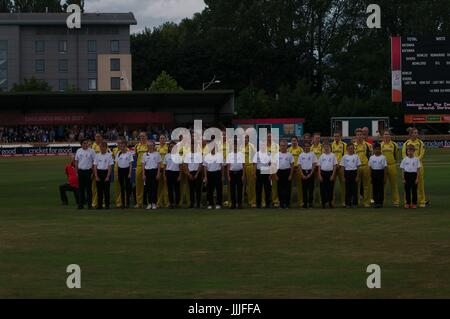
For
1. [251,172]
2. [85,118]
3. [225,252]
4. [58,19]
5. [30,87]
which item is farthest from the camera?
[58,19]

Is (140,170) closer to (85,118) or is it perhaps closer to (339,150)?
(339,150)

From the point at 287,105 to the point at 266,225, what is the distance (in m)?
58.5

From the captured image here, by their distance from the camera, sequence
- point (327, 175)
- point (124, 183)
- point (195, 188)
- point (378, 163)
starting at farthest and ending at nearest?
point (195, 188), point (124, 183), point (327, 175), point (378, 163)

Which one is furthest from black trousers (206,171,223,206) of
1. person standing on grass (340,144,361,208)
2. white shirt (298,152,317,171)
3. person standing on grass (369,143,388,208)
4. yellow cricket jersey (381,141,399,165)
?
yellow cricket jersey (381,141,399,165)

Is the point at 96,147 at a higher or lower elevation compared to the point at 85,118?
lower

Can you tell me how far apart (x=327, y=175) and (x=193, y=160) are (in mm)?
3369

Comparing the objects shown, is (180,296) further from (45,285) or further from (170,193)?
(170,193)

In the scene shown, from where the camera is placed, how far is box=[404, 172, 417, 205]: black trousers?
21938 millimetres

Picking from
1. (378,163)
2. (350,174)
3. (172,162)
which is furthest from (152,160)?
(378,163)

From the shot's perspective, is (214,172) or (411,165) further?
(214,172)

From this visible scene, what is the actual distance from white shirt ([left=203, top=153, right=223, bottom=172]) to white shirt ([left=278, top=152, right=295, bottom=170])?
1.48 m

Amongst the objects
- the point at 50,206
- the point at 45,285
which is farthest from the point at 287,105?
the point at 45,285

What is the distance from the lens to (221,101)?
2726 inches

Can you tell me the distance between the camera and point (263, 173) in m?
22.7
